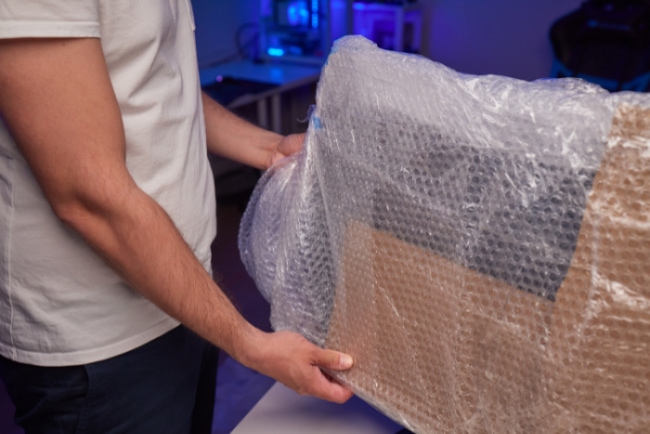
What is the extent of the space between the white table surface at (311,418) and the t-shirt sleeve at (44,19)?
57 cm

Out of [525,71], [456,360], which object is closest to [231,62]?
[525,71]

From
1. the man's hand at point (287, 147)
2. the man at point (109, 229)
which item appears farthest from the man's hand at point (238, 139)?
the man at point (109, 229)

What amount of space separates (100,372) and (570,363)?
558 mm

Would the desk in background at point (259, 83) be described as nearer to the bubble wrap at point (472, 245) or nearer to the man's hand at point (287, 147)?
the man's hand at point (287, 147)

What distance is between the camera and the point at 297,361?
0.67 m

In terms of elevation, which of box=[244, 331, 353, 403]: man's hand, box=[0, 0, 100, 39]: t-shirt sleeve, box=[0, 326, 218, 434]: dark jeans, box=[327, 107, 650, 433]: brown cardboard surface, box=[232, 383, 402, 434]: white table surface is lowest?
box=[232, 383, 402, 434]: white table surface

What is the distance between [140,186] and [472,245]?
16.1 inches

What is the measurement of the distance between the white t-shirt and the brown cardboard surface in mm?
255

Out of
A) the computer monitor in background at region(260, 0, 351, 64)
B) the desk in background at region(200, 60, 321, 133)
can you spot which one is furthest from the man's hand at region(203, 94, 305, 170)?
the computer monitor in background at region(260, 0, 351, 64)

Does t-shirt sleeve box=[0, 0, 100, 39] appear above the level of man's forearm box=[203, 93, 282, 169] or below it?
above

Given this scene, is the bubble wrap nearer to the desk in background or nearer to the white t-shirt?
the white t-shirt

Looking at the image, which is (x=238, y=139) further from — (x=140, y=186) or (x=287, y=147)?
(x=140, y=186)

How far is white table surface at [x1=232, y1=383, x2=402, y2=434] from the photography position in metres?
0.79

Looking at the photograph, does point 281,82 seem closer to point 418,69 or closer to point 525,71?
point 525,71
